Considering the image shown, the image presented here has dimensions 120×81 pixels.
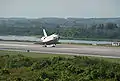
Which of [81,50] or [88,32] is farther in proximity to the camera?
[88,32]

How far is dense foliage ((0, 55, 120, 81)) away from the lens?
2358 centimetres

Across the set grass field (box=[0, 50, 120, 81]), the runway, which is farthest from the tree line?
grass field (box=[0, 50, 120, 81])

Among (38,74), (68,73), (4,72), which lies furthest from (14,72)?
(68,73)

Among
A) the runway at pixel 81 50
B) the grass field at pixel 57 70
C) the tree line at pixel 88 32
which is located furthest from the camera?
the tree line at pixel 88 32

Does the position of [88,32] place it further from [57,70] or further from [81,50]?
[57,70]

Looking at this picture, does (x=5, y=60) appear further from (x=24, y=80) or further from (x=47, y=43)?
(x=47, y=43)

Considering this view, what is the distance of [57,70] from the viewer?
87.6 ft

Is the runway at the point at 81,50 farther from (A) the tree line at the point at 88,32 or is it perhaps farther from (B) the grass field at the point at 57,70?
(A) the tree line at the point at 88,32

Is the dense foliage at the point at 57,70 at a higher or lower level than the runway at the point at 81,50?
higher

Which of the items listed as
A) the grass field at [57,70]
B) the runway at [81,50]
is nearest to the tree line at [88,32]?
the runway at [81,50]

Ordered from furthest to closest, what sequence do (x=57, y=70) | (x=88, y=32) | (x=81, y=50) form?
(x=88, y=32)
(x=81, y=50)
(x=57, y=70)

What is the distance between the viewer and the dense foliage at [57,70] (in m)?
23.6

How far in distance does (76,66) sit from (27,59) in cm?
633

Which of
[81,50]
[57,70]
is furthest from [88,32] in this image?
[57,70]
